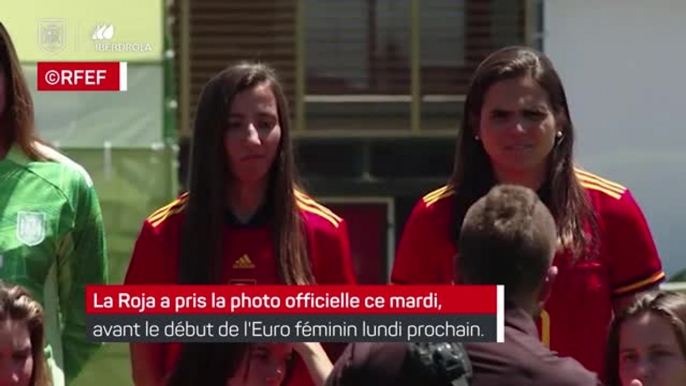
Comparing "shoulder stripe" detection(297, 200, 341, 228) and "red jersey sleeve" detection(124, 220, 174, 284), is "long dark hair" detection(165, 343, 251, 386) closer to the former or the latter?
"red jersey sleeve" detection(124, 220, 174, 284)

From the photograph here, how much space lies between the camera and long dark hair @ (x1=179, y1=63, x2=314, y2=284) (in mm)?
3896

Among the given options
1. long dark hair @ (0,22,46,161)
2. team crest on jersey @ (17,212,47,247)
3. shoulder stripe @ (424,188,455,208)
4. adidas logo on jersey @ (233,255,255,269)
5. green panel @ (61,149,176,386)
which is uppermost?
long dark hair @ (0,22,46,161)

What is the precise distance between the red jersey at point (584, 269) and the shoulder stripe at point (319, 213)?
0.60 feet

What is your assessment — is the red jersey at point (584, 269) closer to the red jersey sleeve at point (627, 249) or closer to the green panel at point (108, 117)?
the red jersey sleeve at point (627, 249)

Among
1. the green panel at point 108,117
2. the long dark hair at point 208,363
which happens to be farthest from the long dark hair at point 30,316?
the green panel at point 108,117

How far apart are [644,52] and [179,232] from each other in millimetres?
8035

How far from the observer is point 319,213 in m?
4.04

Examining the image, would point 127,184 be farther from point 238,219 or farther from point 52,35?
point 238,219

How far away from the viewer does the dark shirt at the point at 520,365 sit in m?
2.71

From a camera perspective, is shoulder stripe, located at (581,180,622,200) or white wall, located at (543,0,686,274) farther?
white wall, located at (543,0,686,274)

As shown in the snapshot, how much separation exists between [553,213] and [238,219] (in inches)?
29.8

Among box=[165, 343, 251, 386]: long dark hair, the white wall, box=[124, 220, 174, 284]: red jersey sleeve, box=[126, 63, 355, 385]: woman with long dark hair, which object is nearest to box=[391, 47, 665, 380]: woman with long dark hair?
box=[126, 63, 355, 385]: woman with long dark hair
